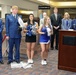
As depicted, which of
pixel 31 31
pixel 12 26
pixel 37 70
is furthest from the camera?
pixel 31 31

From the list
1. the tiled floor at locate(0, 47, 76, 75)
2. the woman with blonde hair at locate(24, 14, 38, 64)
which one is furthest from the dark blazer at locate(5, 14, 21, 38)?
the tiled floor at locate(0, 47, 76, 75)

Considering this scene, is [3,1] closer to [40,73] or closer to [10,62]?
[10,62]

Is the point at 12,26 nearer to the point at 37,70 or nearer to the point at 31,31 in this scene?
the point at 31,31

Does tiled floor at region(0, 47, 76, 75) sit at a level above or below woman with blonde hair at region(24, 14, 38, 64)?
below

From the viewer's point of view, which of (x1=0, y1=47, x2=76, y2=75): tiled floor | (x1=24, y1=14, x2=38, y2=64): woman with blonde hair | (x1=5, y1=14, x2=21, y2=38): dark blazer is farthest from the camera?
(x1=24, y1=14, x2=38, y2=64): woman with blonde hair

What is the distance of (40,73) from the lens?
15.8 feet

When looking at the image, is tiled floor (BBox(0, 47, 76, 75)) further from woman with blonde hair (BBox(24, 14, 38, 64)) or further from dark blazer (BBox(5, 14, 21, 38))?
dark blazer (BBox(5, 14, 21, 38))

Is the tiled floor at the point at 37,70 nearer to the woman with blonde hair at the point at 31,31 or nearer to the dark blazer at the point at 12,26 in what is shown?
Answer: the woman with blonde hair at the point at 31,31

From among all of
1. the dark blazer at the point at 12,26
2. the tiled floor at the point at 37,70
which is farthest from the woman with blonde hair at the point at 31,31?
the tiled floor at the point at 37,70

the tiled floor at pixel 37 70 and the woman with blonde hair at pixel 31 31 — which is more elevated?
the woman with blonde hair at pixel 31 31

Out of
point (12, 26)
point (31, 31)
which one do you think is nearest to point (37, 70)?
point (31, 31)

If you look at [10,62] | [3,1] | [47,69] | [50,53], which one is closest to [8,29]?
[10,62]

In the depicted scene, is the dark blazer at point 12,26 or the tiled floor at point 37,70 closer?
the tiled floor at point 37,70

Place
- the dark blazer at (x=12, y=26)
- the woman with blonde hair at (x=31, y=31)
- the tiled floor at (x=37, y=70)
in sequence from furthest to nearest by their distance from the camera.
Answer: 1. the woman with blonde hair at (x=31, y=31)
2. the dark blazer at (x=12, y=26)
3. the tiled floor at (x=37, y=70)
